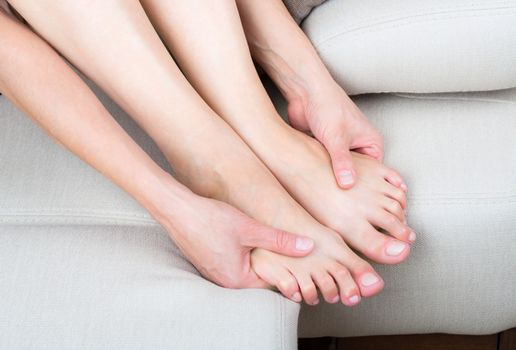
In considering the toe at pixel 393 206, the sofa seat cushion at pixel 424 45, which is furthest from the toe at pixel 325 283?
the sofa seat cushion at pixel 424 45

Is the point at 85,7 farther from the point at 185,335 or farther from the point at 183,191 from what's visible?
the point at 185,335

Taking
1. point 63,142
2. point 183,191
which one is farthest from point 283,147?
point 63,142

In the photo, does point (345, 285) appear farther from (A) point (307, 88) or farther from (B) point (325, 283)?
(A) point (307, 88)

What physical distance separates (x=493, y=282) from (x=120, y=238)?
46 centimetres

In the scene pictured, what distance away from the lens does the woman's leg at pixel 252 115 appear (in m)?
0.94

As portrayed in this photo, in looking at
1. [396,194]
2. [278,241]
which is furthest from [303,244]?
[396,194]

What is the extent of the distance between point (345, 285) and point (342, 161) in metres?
0.16

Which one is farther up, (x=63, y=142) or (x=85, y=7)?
(x=85, y=7)

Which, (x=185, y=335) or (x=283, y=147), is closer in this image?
(x=185, y=335)

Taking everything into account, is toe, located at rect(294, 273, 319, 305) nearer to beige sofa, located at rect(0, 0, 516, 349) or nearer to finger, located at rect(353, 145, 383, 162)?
beige sofa, located at rect(0, 0, 516, 349)

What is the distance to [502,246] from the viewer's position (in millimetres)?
948

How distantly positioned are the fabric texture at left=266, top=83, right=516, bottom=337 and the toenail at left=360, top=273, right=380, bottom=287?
6cm

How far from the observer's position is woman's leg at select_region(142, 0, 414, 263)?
0.94 m

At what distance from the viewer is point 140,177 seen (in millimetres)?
874
